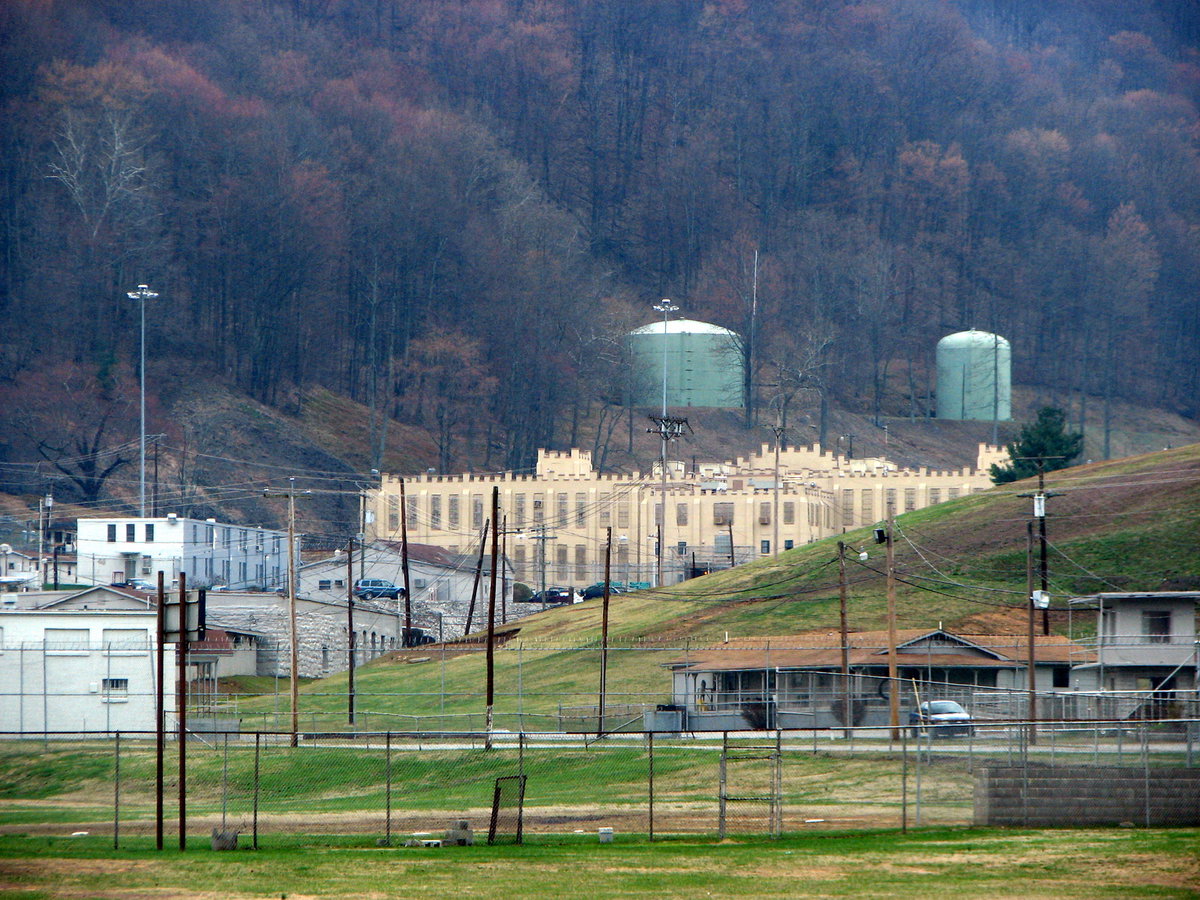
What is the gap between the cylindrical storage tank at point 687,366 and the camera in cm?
15788

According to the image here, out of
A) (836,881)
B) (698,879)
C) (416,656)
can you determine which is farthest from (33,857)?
(416,656)

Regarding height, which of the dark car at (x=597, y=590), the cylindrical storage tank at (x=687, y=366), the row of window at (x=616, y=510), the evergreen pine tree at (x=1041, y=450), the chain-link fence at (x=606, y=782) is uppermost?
the cylindrical storage tank at (x=687, y=366)

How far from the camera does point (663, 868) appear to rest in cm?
2705

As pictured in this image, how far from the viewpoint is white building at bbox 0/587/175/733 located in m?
56.8

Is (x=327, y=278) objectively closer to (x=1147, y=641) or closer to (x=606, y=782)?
(x=1147, y=641)

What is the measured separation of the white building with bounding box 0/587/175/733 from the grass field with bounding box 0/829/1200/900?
26765mm

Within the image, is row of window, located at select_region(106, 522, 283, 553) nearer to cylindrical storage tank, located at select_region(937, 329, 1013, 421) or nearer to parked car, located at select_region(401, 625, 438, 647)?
parked car, located at select_region(401, 625, 438, 647)

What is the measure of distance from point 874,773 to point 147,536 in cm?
6354

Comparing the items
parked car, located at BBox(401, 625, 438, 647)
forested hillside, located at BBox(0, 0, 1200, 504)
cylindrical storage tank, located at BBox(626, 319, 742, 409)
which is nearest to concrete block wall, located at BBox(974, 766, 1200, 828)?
parked car, located at BBox(401, 625, 438, 647)

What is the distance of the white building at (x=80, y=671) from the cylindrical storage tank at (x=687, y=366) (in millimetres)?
99956

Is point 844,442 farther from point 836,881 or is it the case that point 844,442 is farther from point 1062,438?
point 836,881

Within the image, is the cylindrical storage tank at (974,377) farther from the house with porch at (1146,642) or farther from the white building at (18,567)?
the house with porch at (1146,642)

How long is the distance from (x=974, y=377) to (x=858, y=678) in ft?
387

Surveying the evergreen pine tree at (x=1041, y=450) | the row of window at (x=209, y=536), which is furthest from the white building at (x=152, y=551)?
the evergreen pine tree at (x=1041, y=450)
